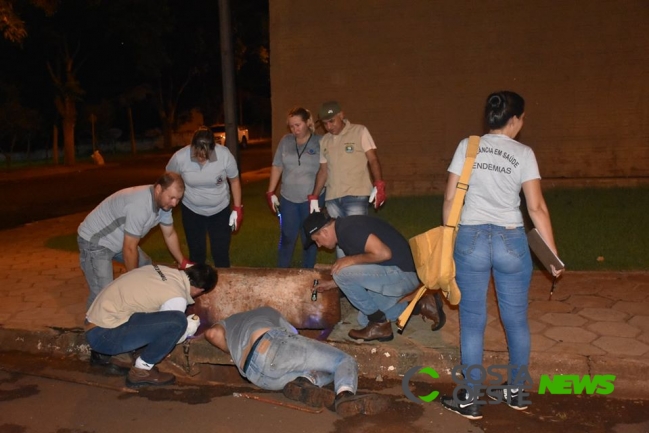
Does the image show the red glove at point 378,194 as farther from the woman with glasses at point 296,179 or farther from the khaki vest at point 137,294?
the khaki vest at point 137,294

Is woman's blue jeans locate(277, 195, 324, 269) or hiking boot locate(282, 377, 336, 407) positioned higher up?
woman's blue jeans locate(277, 195, 324, 269)

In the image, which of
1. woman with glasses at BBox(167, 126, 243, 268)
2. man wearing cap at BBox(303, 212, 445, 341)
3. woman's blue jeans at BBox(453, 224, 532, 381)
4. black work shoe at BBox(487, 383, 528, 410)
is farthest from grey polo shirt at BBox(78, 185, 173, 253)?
black work shoe at BBox(487, 383, 528, 410)

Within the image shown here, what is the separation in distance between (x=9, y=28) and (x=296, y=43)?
5295 millimetres

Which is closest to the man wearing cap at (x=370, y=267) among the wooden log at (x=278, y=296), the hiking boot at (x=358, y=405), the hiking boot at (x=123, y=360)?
the wooden log at (x=278, y=296)

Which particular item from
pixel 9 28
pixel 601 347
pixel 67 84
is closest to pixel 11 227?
pixel 9 28

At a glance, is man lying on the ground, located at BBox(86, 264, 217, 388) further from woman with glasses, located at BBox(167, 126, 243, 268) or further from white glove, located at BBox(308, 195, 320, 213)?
white glove, located at BBox(308, 195, 320, 213)

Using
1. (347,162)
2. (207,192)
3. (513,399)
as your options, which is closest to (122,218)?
(207,192)

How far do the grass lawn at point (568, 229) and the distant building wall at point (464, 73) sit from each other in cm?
85

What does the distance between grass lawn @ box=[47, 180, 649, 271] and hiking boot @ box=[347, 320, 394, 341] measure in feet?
9.20

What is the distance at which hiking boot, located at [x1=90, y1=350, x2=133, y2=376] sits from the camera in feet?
16.3

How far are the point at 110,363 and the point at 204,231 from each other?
1.57 m

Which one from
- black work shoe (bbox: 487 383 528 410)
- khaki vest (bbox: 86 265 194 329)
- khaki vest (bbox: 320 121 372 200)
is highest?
khaki vest (bbox: 320 121 372 200)

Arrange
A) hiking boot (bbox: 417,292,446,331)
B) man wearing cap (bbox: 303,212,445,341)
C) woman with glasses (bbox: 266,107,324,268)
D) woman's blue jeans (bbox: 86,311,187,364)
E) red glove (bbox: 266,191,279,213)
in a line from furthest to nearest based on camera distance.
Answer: red glove (bbox: 266,191,279,213)
woman with glasses (bbox: 266,107,324,268)
hiking boot (bbox: 417,292,446,331)
man wearing cap (bbox: 303,212,445,341)
woman's blue jeans (bbox: 86,311,187,364)

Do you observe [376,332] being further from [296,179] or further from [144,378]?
[296,179]
